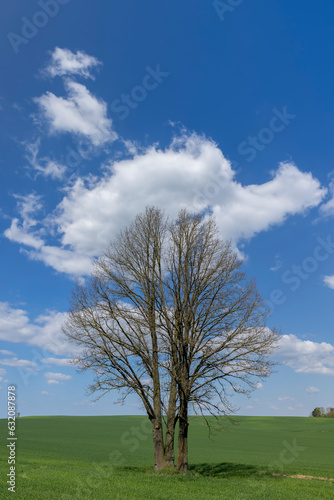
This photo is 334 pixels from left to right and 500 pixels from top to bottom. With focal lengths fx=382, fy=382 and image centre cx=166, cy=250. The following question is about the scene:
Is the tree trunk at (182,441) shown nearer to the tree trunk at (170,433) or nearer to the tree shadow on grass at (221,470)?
the tree trunk at (170,433)

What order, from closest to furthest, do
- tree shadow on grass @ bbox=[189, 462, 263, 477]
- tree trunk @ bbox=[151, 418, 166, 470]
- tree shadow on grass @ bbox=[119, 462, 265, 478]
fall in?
tree trunk @ bbox=[151, 418, 166, 470], tree shadow on grass @ bbox=[119, 462, 265, 478], tree shadow on grass @ bbox=[189, 462, 263, 477]

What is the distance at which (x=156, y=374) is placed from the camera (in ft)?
66.2

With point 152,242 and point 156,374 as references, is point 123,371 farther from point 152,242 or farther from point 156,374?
point 152,242

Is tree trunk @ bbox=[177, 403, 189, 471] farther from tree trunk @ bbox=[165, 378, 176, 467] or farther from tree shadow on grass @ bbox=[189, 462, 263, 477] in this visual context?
tree shadow on grass @ bbox=[189, 462, 263, 477]

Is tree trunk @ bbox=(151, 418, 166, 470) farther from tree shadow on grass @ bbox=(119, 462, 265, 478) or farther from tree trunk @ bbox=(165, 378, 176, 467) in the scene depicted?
tree shadow on grass @ bbox=(119, 462, 265, 478)

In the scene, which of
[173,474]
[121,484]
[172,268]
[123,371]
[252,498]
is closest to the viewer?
[252,498]

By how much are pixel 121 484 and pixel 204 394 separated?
222 inches

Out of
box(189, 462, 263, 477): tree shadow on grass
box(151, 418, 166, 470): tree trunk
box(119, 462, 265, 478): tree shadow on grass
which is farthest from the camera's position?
box(189, 462, 263, 477): tree shadow on grass

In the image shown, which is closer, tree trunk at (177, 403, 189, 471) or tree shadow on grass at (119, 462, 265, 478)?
tree trunk at (177, 403, 189, 471)

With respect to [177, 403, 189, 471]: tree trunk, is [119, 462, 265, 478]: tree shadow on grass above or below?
below

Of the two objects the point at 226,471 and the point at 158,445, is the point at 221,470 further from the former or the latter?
the point at 158,445

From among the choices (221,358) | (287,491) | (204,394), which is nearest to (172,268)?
(221,358)

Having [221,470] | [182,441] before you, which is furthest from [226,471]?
[182,441]

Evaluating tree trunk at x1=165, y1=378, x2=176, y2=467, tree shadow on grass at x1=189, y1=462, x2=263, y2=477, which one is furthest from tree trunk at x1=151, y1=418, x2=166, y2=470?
tree shadow on grass at x1=189, y1=462, x2=263, y2=477
